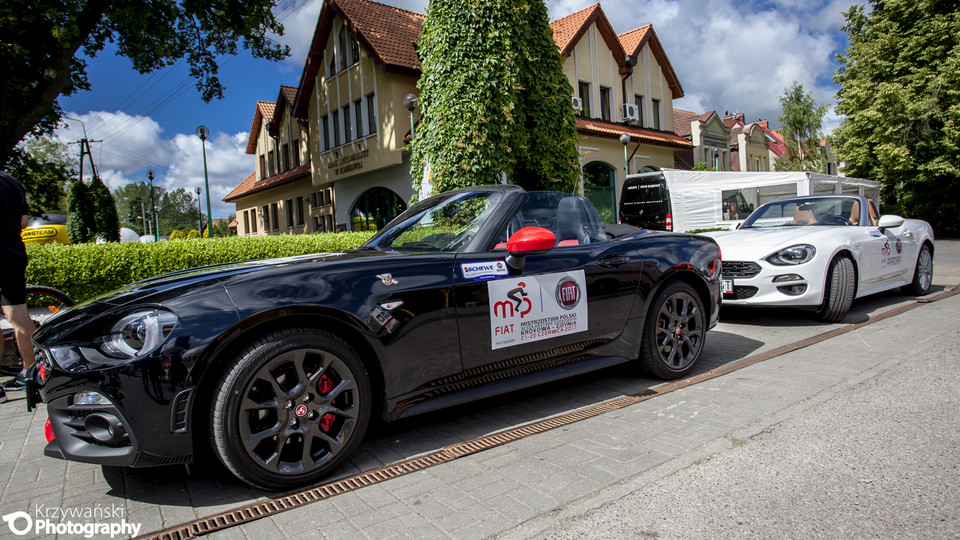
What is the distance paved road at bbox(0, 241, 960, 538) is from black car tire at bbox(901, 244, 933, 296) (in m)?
4.85

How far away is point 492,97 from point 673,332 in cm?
682

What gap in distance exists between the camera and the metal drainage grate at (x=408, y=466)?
232cm

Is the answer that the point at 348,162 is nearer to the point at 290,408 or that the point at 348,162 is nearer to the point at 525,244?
the point at 525,244

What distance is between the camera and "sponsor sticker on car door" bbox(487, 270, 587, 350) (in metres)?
3.22

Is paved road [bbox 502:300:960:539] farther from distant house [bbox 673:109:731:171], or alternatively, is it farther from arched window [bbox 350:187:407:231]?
distant house [bbox 673:109:731:171]

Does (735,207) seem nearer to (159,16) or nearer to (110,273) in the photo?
(110,273)

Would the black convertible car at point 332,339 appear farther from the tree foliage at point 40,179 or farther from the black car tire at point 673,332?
the tree foliage at point 40,179

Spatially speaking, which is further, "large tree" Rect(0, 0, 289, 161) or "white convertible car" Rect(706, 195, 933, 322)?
"large tree" Rect(0, 0, 289, 161)

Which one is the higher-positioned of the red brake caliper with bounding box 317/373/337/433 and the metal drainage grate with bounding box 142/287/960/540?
the red brake caliper with bounding box 317/373/337/433

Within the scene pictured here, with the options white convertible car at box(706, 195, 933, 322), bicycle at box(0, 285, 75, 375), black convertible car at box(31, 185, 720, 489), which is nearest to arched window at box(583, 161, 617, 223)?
white convertible car at box(706, 195, 933, 322)

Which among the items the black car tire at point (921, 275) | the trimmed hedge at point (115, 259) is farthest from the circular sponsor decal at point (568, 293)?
the black car tire at point (921, 275)

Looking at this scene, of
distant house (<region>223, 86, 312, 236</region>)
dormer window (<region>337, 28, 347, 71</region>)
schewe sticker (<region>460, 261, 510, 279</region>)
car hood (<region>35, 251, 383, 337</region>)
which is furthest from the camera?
distant house (<region>223, 86, 312, 236</region>)

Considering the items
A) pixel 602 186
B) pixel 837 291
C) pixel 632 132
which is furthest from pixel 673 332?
pixel 632 132

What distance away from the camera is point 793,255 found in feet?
20.3
